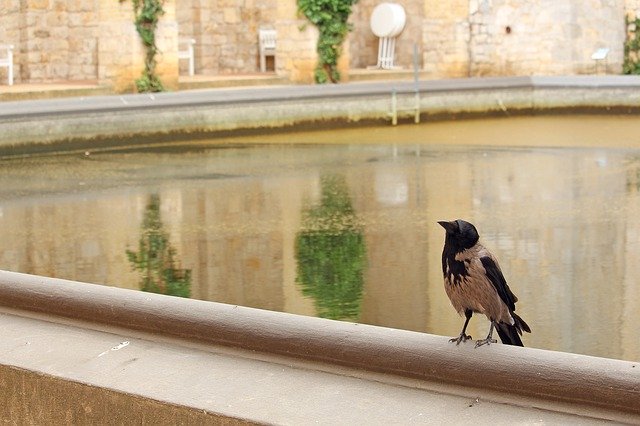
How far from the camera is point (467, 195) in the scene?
32.6 ft

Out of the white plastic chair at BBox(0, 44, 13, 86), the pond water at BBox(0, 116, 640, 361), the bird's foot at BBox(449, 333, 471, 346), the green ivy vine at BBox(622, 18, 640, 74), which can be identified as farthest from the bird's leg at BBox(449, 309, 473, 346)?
the green ivy vine at BBox(622, 18, 640, 74)

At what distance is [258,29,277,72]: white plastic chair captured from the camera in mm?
19797

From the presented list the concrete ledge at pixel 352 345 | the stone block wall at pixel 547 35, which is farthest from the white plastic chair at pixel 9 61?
the concrete ledge at pixel 352 345

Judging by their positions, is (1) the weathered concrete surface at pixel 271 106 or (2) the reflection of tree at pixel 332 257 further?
(1) the weathered concrete surface at pixel 271 106

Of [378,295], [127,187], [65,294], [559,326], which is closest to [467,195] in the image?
[127,187]

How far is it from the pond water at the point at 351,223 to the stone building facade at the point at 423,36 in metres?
4.18

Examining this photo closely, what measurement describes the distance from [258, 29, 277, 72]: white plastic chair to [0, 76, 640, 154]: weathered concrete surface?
3606mm

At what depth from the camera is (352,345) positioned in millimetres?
3613

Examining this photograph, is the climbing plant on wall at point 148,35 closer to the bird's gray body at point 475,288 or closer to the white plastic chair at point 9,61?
the white plastic chair at point 9,61

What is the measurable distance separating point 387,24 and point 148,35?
5.45m

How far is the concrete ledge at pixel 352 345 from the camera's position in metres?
3.27

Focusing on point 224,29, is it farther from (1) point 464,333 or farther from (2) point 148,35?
(1) point 464,333

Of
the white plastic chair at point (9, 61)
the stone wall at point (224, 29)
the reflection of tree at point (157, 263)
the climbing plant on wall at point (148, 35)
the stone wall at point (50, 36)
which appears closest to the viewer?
the reflection of tree at point (157, 263)

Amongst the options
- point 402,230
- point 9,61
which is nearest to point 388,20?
point 9,61
